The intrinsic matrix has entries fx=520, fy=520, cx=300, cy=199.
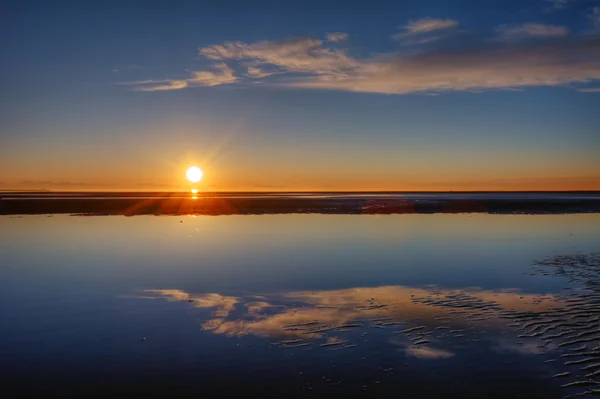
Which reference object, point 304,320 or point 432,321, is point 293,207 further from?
point 432,321

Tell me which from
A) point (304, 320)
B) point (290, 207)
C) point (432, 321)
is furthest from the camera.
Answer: point (290, 207)

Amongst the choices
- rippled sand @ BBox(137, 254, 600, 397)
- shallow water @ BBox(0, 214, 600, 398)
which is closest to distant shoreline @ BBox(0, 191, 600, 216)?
shallow water @ BBox(0, 214, 600, 398)

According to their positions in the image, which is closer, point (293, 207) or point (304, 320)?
point (304, 320)

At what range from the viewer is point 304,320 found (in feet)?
50.2

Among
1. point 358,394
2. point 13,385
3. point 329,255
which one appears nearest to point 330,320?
point 358,394

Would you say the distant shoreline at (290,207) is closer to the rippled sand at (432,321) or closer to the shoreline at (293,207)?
the shoreline at (293,207)

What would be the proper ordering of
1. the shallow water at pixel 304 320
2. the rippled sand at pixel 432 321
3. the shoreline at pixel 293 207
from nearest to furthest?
the shallow water at pixel 304 320 < the rippled sand at pixel 432 321 < the shoreline at pixel 293 207

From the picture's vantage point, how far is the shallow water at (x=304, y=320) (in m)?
10.7

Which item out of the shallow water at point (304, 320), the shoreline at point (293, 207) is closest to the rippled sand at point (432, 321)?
the shallow water at point (304, 320)

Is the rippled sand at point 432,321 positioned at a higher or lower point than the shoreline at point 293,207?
lower

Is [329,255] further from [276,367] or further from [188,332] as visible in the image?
[276,367]

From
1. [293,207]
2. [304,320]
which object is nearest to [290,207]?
[293,207]

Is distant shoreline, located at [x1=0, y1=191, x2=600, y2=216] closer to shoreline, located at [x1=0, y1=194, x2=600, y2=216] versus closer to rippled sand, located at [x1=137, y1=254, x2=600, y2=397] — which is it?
shoreline, located at [x1=0, y1=194, x2=600, y2=216]

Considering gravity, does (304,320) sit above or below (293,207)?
below
